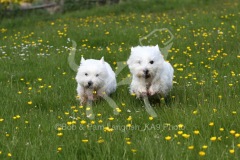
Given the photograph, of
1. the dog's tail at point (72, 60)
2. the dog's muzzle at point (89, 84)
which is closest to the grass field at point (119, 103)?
the dog's tail at point (72, 60)

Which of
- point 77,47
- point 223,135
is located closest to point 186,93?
point 223,135

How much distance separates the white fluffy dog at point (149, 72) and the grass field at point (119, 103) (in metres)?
0.23

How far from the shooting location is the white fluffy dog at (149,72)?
6383mm

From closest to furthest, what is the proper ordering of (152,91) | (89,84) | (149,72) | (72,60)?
(149,72)
(152,91)
(89,84)
(72,60)

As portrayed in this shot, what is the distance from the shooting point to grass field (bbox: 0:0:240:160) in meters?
4.75

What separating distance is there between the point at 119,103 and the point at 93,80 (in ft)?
1.77

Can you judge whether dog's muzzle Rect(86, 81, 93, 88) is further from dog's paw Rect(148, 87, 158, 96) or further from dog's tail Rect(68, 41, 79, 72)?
dog's tail Rect(68, 41, 79, 72)

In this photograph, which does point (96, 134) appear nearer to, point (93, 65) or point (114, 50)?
point (93, 65)

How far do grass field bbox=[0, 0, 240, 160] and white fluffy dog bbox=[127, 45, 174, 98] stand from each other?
228 mm

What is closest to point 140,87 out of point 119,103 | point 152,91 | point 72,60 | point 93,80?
point 152,91

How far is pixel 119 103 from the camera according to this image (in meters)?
6.86

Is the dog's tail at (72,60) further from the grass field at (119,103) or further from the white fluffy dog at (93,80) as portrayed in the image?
the white fluffy dog at (93,80)

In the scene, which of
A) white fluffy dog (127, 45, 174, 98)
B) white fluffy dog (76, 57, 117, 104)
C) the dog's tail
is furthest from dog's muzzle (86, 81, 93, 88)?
the dog's tail

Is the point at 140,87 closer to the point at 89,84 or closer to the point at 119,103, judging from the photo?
the point at 119,103
